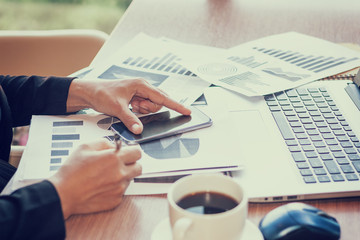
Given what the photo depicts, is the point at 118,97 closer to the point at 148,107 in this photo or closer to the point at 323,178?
the point at 148,107

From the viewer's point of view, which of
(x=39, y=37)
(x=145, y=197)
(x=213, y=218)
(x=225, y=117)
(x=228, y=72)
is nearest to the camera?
(x=213, y=218)

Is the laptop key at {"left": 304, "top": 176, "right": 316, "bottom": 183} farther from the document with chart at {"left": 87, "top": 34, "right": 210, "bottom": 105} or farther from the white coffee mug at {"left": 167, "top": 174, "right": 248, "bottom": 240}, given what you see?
the document with chart at {"left": 87, "top": 34, "right": 210, "bottom": 105}

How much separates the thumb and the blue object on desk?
29cm

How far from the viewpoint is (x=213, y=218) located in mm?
484

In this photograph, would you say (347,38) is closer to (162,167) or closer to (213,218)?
(162,167)

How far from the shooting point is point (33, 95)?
91 cm

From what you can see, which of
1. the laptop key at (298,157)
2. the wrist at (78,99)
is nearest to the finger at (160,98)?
the wrist at (78,99)

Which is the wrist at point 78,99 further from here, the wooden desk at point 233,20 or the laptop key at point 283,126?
the laptop key at point 283,126

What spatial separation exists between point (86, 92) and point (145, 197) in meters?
0.31

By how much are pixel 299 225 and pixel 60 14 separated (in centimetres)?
292

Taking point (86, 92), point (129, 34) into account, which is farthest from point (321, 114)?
point (129, 34)

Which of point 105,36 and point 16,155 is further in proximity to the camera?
point 105,36

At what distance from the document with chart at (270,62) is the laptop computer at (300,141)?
0.11 feet

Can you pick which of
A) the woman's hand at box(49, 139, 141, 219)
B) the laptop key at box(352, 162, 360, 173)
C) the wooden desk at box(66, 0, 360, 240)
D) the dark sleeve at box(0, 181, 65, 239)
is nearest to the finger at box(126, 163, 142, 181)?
the woman's hand at box(49, 139, 141, 219)
